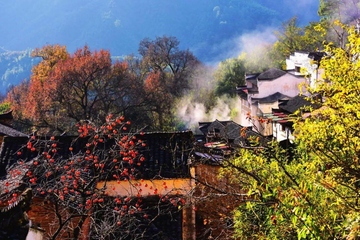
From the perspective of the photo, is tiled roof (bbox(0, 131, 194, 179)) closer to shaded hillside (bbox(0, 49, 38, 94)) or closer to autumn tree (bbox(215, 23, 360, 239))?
autumn tree (bbox(215, 23, 360, 239))

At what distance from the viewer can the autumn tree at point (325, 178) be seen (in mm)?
5179

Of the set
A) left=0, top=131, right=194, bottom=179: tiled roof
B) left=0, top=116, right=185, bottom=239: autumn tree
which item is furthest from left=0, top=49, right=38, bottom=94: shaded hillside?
left=0, top=116, right=185, bottom=239: autumn tree

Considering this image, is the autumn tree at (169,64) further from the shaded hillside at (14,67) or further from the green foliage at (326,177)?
the green foliage at (326,177)

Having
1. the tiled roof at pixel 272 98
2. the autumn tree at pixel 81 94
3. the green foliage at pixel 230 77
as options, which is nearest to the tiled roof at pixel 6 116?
the autumn tree at pixel 81 94

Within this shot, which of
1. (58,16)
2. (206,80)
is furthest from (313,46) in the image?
(58,16)

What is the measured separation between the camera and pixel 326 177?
245 inches

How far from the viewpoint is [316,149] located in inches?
237

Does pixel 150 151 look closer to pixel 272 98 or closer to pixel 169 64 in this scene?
pixel 272 98

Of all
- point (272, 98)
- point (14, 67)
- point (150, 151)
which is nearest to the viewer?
point (150, 151)

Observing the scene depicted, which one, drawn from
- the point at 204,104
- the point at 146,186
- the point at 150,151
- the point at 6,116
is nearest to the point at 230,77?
the point at 204,104

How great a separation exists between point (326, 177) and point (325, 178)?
0.12 feet

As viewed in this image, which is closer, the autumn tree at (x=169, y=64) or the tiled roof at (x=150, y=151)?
the tiled roof at (x=150, y=151)

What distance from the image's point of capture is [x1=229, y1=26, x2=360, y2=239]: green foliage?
204 inches

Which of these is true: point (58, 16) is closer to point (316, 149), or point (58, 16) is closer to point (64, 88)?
point (64, 88)
